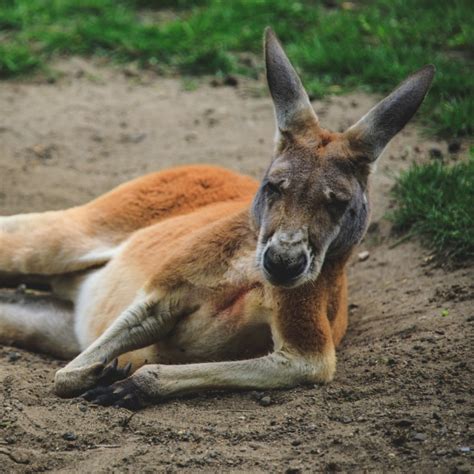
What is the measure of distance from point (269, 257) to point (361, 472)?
1.01 metres

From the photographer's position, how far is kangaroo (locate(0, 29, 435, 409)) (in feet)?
14.7

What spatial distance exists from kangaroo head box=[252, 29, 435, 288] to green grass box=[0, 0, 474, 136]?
12.1 ft

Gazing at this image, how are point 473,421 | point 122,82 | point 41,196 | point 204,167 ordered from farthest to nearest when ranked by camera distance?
point 122,82 < point 41,196 < point 204,167 < point 473,421

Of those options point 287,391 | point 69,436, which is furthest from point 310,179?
point 69,436

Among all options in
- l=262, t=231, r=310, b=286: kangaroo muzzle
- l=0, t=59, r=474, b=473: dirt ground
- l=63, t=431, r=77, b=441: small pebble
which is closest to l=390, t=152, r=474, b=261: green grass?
l=0, t=59, r=474, b=473: dirt ground

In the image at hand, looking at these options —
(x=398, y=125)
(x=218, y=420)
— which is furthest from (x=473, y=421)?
(x=398, y=125)

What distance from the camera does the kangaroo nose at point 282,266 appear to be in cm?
426

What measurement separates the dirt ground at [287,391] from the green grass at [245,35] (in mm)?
750

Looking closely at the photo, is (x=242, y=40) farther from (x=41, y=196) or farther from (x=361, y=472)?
(x=361, y=472)

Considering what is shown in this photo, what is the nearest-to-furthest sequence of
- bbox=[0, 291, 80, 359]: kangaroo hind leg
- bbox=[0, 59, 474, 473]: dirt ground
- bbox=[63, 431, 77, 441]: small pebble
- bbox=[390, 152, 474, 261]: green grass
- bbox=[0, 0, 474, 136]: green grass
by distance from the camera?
bbox=[0, 59, 474, 473]: dirt ground, bbox=[63, 431, 77, 441]: small pebble, bbox=[0, 291, 80, 359]: kangaroo hind leg, bbox=[390, 152, 474, 261]: green grass, bbox=[0, 0, 474, 136]: green grass

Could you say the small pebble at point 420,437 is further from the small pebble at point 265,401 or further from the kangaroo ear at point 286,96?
the kangaroo ear at point 286,96

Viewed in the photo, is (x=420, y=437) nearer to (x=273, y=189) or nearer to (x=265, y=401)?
(x=265, y=401)

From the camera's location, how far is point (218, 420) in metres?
4.30

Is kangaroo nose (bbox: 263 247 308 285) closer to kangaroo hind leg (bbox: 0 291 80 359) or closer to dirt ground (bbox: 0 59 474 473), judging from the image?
dirt ground (bbox: 0 59 474 473)
